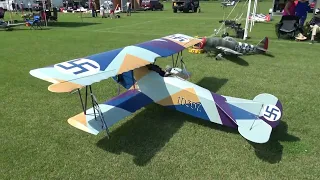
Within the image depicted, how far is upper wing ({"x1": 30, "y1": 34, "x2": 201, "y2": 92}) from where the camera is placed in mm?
4452

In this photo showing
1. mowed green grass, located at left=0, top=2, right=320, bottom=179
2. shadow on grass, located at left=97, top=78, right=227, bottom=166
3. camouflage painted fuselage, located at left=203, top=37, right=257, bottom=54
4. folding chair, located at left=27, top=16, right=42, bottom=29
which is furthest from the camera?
folding chair, located at left=27, top=16, right=42, bottom=29

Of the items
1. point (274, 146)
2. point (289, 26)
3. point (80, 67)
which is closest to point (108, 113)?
point (80, 67)

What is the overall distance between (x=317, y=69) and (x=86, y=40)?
44.7ft

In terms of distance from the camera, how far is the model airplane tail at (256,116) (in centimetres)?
482

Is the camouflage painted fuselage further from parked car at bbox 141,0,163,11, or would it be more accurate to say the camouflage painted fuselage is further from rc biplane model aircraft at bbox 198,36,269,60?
parked car at bbox 141,0,163,11

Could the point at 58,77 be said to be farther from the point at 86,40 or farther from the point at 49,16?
the point at 49,16

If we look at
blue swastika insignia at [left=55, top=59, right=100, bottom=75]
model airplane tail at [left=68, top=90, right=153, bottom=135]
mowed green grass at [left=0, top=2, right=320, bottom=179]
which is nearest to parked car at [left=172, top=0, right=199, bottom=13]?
mowed green grass at [left=0, top=2, right=320, bottom=179]

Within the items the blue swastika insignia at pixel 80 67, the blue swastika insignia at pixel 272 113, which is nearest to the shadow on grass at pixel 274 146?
the blue swastika insignia at pixel 272 113

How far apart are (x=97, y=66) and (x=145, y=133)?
196 centimetres

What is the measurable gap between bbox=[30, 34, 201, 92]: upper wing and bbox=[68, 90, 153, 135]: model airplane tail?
0.90 m

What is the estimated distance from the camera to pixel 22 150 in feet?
18.2

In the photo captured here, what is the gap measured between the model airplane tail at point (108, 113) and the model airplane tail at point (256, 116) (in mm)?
2155

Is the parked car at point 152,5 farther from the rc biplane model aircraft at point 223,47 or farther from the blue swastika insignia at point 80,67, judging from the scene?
the blue swastika insignia at point 80,67

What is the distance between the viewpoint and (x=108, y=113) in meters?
5.82
